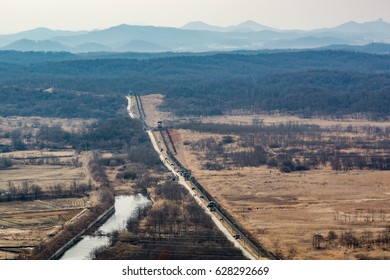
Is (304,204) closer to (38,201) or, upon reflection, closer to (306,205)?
(306,205)

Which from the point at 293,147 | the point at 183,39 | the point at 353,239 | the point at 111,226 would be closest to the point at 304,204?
the point at 353,239

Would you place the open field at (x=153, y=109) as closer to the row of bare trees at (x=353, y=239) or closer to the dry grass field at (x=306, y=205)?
the dry grass field at (x=306, y=205)

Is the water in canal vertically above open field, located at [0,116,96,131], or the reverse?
the water in canal

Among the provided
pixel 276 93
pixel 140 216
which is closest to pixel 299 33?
pixel 276 93

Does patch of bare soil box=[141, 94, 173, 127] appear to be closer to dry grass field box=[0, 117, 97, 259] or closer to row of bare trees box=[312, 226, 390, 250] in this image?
dry grass field box=[0, 117, 97, 259]

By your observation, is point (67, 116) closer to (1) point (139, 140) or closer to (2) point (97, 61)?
(1) point (139, 140)

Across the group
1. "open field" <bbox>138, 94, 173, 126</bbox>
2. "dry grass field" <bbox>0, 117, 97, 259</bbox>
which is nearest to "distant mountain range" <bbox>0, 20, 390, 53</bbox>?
"open field" <bbox>138, 94, 173, 126</bbox>
